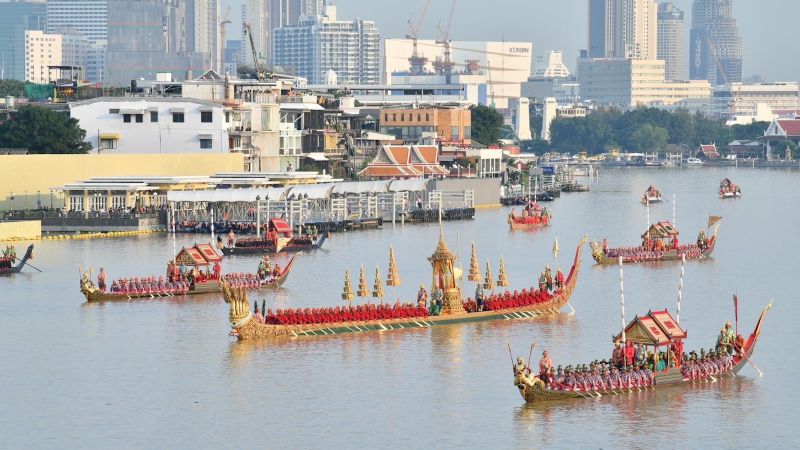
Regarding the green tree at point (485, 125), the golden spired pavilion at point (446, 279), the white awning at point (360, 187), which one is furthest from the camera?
the green tree at point (485, 125)

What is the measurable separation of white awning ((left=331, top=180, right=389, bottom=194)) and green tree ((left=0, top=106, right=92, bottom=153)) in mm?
18740

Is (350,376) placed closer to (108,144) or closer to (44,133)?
(44,133)

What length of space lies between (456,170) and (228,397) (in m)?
102

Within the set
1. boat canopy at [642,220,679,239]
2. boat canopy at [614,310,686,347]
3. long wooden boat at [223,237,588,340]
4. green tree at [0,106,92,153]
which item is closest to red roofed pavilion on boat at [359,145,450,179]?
green tree at [0,106,92,153]

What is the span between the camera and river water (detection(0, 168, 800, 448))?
4762cm

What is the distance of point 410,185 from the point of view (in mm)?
130625

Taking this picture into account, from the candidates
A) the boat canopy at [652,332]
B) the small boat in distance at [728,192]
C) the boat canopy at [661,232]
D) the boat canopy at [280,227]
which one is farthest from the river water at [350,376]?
the small boat in distance at [728,192]

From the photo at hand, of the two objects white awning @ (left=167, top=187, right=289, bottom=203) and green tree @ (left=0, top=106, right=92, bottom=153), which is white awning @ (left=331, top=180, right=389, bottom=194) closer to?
white awning @ (left=167, top=187, right=289, bottom=203)

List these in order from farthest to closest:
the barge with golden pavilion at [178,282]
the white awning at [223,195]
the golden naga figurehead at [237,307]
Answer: the white awning at [223,195] → the barge with golden pavilion at [178,282] → the golden naga figurehead at [237,307]

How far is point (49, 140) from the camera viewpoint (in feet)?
409

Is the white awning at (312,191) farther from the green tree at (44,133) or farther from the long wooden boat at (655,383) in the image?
the long wooden boat at (655,383)

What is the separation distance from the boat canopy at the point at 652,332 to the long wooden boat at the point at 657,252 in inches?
1432

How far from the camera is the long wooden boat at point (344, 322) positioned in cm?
5938

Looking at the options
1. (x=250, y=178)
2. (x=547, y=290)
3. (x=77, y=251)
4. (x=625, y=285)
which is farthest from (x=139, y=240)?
(x=547, y=290)
